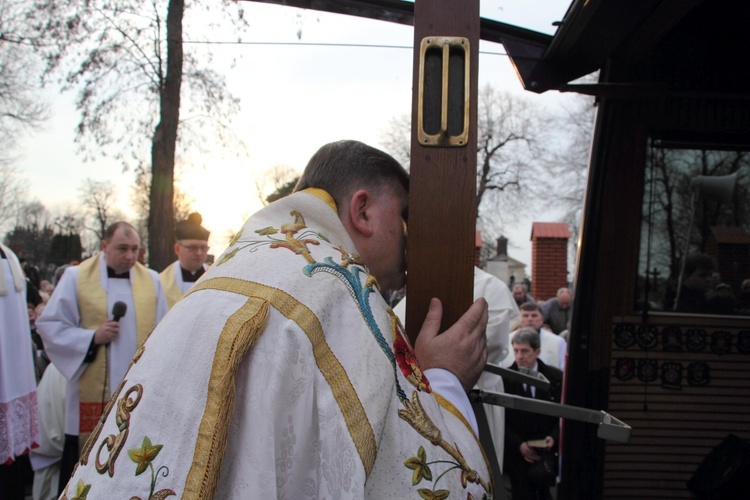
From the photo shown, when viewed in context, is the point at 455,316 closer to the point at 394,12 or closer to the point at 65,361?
the point at 394,12

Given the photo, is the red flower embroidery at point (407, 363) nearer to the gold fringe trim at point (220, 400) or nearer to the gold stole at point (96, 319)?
the gold fringe trim at point (220, 400)

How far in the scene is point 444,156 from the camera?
171 cm

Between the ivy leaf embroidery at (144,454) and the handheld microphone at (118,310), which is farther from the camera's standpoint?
the handheld microphone at (118,310)

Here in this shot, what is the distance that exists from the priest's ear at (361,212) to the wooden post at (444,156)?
10cm

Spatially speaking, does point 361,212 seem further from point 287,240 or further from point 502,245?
point 502,245

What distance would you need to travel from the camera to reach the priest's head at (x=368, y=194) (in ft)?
5.65

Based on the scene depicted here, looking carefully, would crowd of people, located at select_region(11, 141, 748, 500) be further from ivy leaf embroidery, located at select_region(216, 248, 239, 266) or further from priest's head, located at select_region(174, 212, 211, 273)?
priest's head, located at select_region(174, 212, 211, 273)

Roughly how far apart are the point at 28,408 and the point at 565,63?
3828 mm

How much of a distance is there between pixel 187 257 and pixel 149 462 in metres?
5.16

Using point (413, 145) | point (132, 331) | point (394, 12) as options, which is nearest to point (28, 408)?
point (132, 331)

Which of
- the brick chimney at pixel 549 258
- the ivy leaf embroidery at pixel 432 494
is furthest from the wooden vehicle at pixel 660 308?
the brick chimney at pixel 549 258

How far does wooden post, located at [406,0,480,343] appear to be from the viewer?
5.56ft

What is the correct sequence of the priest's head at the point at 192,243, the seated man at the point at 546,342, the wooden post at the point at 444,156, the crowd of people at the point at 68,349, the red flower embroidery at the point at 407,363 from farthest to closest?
the seated man at the point at 546,342, the priest's head at the point at 192,243, the crowd of people at the point at 68,349, the wooden post at the point at 444,156, the red flower embroidery at the point at 407,363

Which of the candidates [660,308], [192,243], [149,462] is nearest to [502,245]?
[192,243]
